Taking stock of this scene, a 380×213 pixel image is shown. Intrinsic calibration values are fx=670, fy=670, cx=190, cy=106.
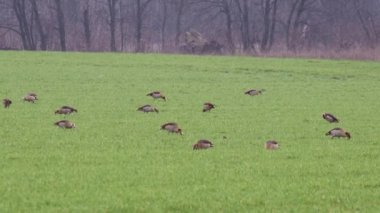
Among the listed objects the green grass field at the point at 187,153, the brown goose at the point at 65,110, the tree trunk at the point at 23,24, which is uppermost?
the tree trunk at the point at 23,24

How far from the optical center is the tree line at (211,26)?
62469 millimetres

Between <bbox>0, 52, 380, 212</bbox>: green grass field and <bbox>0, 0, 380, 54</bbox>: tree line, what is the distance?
37.3 metres

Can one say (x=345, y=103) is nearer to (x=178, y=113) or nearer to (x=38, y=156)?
(x=178, y=113)

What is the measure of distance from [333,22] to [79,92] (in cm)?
5402

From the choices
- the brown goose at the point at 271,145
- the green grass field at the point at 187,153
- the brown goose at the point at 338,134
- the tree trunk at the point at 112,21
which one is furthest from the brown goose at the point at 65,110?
the tree trunk at the point at 112,21

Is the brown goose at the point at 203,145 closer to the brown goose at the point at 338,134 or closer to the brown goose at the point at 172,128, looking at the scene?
the brown goose at the point at 172,128

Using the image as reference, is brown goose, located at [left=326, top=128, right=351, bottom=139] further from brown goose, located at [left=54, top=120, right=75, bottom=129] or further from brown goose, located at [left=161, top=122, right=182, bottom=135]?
brown goose, located at [left=54, top=120, right=75, bottom=129]

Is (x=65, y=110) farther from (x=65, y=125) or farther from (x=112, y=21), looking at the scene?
(x=112, y=21)

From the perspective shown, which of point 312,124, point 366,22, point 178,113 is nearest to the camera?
point 312,124

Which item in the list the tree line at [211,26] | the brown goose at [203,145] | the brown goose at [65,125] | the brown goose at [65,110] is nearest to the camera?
the brown goose at [203,145]

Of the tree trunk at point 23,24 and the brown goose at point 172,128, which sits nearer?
the brown goose at point 172,128

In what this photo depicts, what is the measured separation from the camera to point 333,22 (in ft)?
228

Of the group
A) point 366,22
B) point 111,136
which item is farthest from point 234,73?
point 366,22

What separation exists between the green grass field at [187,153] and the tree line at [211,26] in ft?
123
